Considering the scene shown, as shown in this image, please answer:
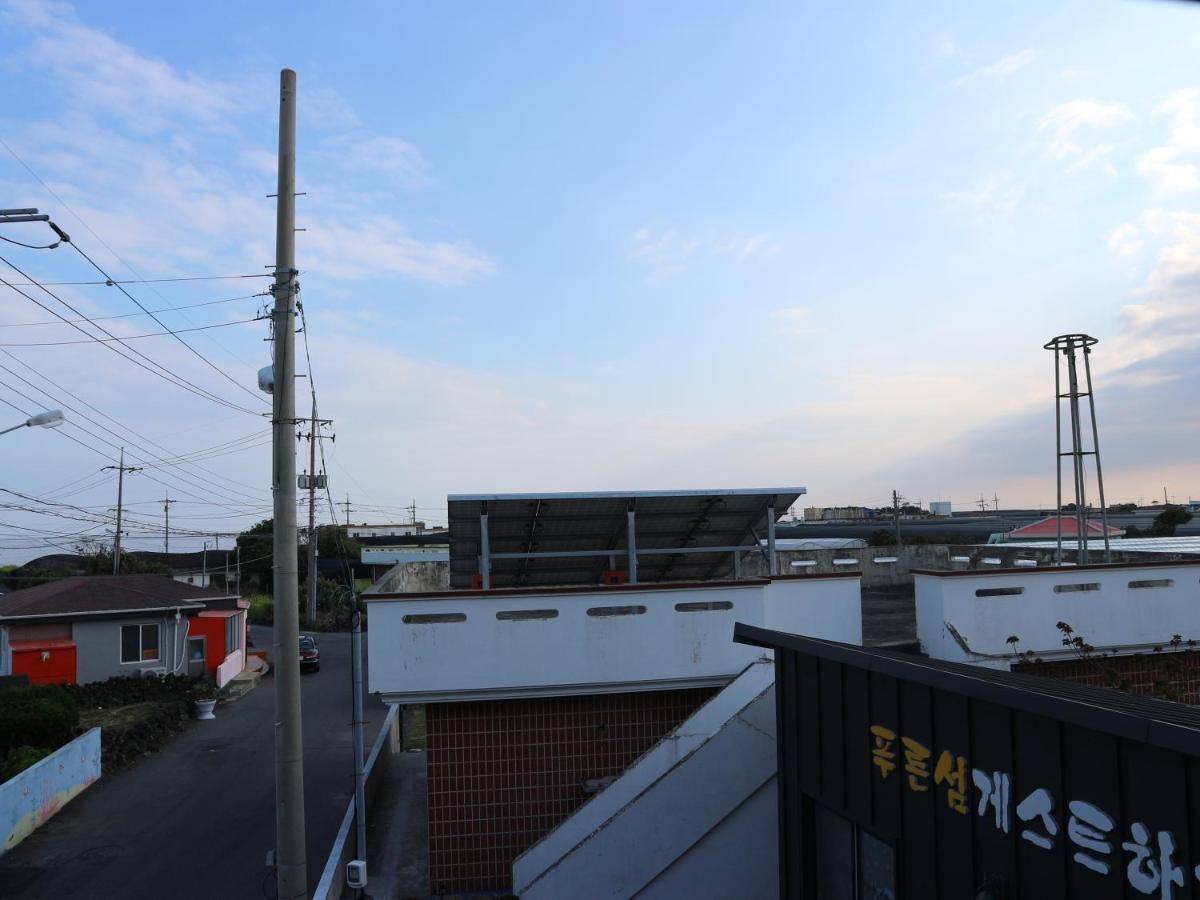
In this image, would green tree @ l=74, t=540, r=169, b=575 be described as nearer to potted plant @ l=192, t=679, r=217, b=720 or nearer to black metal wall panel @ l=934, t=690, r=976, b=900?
potted plant @ l=192, t=679, r=217, b=720

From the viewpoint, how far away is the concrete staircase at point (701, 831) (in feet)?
25.7

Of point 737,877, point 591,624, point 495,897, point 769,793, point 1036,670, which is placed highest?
point 591,624

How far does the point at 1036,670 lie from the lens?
9.84 metres

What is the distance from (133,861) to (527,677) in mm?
9008

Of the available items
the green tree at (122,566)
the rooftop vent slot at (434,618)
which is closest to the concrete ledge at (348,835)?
the rooftop vent slot at (434,618)

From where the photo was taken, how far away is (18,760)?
52.3ft

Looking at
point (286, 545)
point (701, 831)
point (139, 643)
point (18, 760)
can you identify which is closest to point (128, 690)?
point (139, 643)

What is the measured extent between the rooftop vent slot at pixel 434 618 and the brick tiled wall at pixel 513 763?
3.34ft

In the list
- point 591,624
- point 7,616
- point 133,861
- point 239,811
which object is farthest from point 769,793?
point 7,616

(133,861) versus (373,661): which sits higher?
(373,661)

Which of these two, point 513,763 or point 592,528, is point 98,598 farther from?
point 513,763

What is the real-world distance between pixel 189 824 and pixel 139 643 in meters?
13.8

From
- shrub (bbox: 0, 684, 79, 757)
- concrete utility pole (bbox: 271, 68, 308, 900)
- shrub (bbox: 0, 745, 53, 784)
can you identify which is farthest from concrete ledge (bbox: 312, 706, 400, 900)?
shrub (bbox: 0, 684, 79, 757)

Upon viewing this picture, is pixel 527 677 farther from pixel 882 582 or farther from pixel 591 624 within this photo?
pixel 882 582
